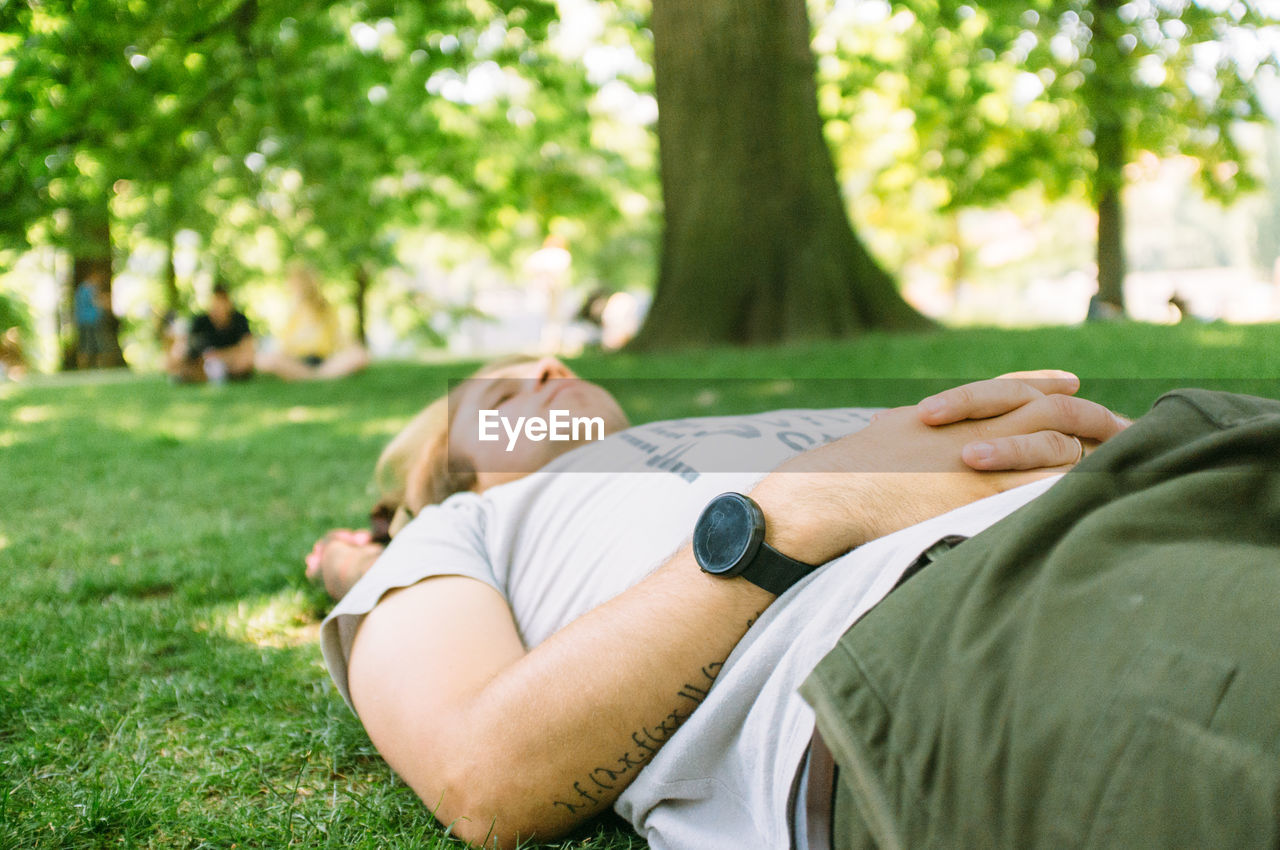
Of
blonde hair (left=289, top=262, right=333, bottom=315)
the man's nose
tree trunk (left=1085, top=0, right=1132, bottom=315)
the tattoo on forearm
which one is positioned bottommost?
the tattoo on forearm

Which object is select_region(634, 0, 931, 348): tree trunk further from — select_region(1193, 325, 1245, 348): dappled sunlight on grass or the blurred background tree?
select_region(1193, 325, 1245, 348): dappled sunlight on grass

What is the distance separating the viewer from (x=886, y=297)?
7684mm

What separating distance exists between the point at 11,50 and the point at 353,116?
24.8 feet

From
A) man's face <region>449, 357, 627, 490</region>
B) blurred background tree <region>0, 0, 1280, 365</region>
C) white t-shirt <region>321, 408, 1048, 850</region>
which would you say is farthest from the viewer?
blurred background tree <region>0, 0, 1280, 365</region>

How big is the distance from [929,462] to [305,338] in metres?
10.9

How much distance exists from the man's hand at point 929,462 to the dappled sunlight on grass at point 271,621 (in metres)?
1.69

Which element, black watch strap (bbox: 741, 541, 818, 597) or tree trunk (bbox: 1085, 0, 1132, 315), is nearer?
black watch strap (bbox: 741, 541, 818, 597)

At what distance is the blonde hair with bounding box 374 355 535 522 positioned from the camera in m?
2.32

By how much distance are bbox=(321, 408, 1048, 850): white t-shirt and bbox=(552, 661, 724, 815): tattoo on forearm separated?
0.05ft

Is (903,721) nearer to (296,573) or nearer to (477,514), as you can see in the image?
(477,514)

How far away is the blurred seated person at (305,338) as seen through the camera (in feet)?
35.0

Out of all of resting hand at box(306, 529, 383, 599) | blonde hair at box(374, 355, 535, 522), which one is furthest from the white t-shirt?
resting hand at box(306, 529, 383, 599)

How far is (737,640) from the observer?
4.14 ft

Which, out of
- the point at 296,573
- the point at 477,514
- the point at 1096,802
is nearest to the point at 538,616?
the point at 477,514
